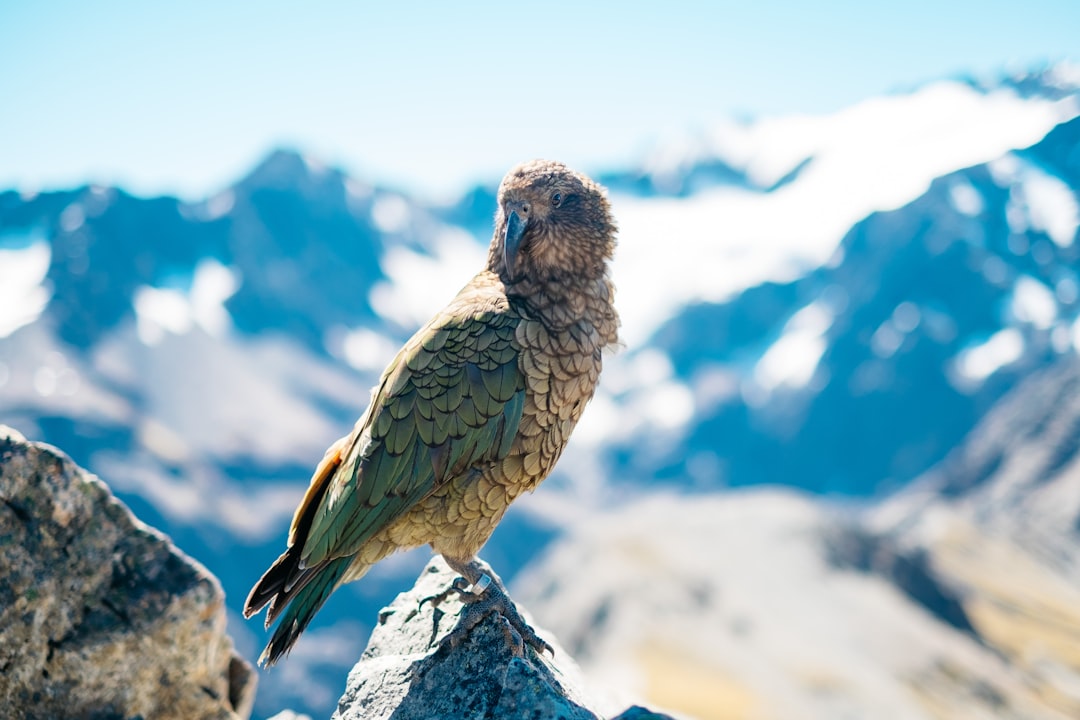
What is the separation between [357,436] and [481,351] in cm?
135

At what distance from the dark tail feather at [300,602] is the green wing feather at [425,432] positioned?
0.15 m

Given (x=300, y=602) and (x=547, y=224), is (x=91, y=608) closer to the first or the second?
(x=300, y=602)

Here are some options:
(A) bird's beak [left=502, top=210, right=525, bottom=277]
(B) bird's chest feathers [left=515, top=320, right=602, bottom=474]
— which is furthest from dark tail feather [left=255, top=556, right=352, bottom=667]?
(A) bird's beak [left=502, top=210, right=525, bottom=277]

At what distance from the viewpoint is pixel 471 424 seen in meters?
6.75

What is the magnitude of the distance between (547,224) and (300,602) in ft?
12.6

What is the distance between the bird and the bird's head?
0.03 ft

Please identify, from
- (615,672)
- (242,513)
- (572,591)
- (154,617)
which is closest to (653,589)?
(572,591)

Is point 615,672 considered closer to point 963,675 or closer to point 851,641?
point 851,641

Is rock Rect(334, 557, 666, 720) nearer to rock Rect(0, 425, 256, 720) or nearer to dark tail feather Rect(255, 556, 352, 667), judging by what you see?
dark tail feather Rect(255, 556, 352, 667)

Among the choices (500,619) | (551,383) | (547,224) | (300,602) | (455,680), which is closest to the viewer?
(455,680)

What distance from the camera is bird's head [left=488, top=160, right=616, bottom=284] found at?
7234 mm

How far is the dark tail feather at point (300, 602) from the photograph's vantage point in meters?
6.61

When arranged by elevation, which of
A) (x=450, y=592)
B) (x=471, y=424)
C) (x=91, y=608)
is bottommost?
(x=91, y=608)

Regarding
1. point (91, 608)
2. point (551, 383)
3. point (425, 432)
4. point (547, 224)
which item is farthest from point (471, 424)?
point (91, 608)
